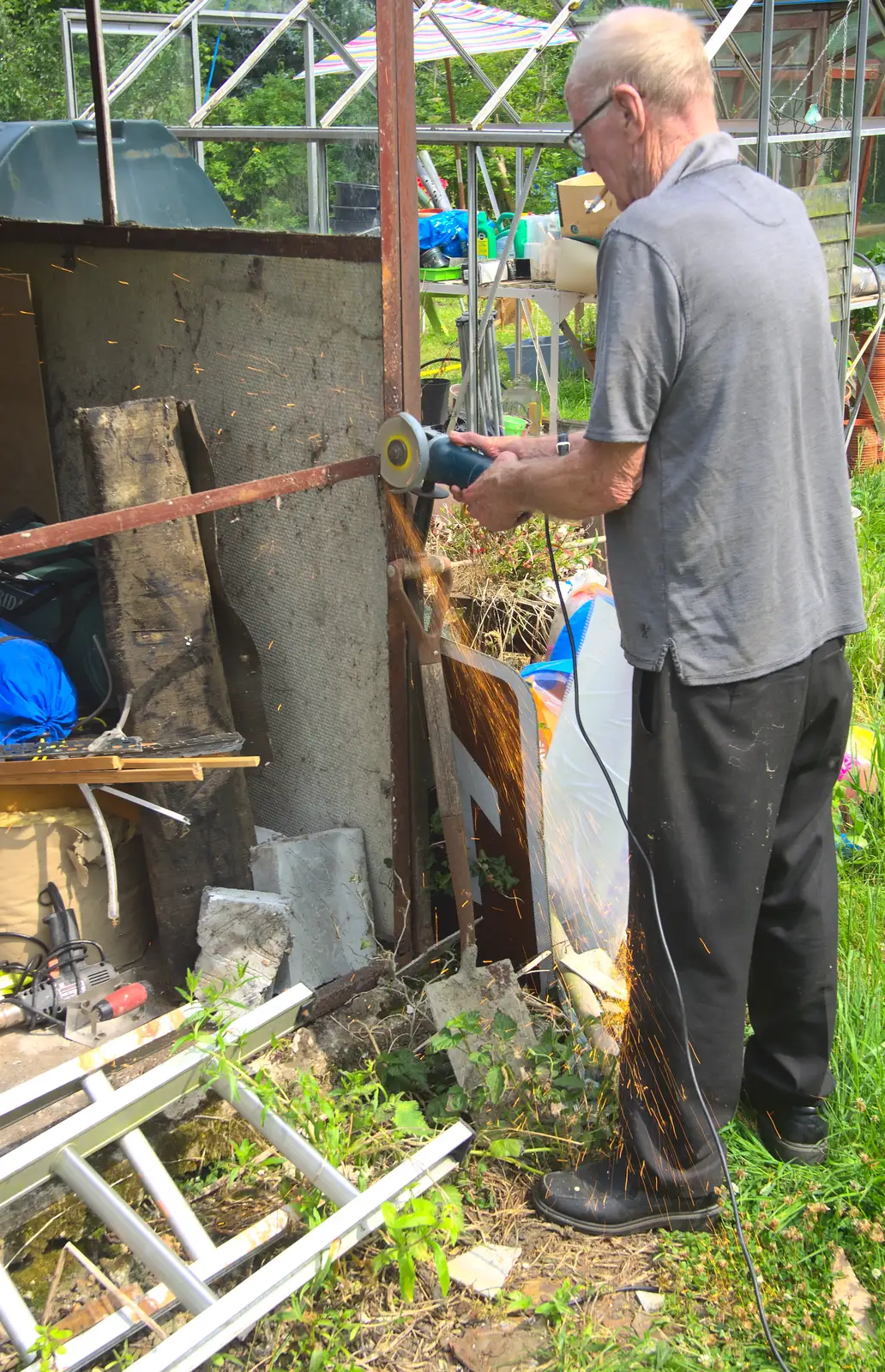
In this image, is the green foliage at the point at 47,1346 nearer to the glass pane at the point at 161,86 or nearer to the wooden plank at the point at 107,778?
the wooden plank at the point at 107,778

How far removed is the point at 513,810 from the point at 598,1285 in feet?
3.76

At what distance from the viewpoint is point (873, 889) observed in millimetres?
3309

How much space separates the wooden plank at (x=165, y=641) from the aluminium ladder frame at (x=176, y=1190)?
19.9 inches

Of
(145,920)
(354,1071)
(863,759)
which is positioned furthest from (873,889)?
(145,920)

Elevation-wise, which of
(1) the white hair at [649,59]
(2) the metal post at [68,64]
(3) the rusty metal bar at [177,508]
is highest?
(2) the metal post at [68,64]

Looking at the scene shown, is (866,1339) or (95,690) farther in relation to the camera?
(95,690)

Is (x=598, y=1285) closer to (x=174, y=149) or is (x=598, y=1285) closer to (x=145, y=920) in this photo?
(x=145, y=920)

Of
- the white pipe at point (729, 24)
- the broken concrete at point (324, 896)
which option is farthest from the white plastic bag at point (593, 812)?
the white pipe at point (729, 24)

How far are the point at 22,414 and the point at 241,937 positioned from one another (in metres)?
2.46

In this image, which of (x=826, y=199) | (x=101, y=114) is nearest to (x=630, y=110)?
(x=101, y=114)

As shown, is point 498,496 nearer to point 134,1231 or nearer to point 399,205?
point 399,205

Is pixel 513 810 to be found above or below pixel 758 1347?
above

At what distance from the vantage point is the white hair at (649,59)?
1.99 metres

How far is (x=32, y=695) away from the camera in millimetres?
2936
